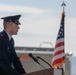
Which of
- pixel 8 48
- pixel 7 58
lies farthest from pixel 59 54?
pixel 7 58

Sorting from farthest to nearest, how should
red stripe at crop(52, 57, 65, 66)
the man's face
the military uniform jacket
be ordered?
red stripe at crop(52, 57, 65, 66)
the man's face
the military uniform jacket

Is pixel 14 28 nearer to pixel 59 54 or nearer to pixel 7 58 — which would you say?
pixel 7 58

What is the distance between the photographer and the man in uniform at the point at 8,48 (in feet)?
15.7

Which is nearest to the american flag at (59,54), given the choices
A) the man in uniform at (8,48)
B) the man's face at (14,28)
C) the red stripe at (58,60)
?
the red stripe at (58,60)

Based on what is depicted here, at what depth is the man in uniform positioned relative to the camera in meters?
4.78

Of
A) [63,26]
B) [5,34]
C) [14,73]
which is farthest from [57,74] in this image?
[63,26]

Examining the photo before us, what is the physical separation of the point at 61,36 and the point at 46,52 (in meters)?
0.56

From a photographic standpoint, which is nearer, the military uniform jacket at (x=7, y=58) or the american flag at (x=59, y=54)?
the military uniform jacket at (x=7, y=58)

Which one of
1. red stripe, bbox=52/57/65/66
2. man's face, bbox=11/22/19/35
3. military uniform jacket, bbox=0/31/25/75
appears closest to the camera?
military uniform jacket, bbox=0/31/25/75

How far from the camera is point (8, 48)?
5.07m

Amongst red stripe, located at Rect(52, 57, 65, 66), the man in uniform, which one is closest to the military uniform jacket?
the man in uniform

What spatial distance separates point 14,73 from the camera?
4777mm

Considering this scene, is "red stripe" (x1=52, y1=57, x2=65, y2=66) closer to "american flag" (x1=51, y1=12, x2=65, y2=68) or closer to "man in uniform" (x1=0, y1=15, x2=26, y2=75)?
"american flag" (x1=51, y1=12, x2=65, y2=68)

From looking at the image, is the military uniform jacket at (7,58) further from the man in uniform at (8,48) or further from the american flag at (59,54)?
the american flag at (59,54)
